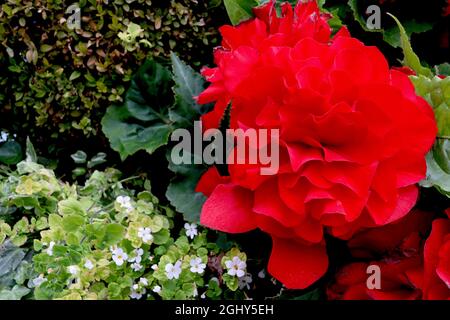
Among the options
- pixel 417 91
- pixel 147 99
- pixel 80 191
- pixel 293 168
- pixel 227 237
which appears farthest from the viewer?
pixel 147 99

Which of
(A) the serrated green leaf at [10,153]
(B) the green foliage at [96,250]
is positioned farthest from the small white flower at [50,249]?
(A) the serrated green leaf at [10,153]

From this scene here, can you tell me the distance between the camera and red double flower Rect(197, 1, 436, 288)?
0.83 metres

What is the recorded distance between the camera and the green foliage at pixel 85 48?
4.04 ft

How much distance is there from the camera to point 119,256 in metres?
1.02

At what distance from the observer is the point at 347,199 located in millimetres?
822

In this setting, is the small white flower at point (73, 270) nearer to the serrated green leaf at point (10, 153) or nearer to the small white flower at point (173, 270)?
the small white flower at point (173, 270)

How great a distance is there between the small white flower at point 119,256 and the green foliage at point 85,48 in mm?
385

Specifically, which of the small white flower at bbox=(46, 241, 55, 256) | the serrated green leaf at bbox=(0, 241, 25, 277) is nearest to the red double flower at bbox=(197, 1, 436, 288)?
the small white flower at bbox=(46, 241, 55, 256)

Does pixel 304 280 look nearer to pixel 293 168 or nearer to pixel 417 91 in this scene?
pixel 293 168

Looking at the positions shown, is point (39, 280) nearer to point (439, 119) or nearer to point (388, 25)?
point (439, 119)

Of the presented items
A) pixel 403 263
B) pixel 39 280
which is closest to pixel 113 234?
pixel 39 280

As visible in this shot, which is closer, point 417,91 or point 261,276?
point 417,91

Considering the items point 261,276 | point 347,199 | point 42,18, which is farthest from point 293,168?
point 42,18
